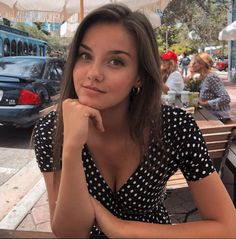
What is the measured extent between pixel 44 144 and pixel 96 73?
440 millimetres

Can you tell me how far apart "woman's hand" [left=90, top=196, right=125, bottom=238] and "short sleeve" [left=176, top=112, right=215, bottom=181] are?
1.34 ft

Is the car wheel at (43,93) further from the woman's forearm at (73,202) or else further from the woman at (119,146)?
the woman's forearm at (73,202)

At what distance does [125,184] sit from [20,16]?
17.6 feet

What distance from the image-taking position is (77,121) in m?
1.38

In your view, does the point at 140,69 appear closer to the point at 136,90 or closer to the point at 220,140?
the point at 136,90

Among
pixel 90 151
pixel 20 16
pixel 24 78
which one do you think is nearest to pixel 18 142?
pixel 24 78

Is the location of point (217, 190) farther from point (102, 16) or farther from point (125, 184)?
point (102, 16)

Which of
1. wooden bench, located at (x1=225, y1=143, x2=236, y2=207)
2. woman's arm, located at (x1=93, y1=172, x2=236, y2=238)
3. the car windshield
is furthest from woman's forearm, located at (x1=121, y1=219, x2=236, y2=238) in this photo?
the car windshield

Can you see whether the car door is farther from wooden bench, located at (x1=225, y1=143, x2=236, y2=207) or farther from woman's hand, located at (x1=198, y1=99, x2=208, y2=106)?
wooden bench, located at (x1=225, y1=143, x2=236, y2=207)

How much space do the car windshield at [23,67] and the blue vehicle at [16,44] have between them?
9.67 m

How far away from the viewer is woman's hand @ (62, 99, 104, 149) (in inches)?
53.3

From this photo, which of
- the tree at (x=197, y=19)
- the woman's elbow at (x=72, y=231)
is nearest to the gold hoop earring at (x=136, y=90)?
the woman's elbow at (x=72, y=231)

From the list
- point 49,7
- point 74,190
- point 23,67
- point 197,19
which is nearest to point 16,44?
point 23,67

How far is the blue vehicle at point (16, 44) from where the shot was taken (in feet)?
56.7
